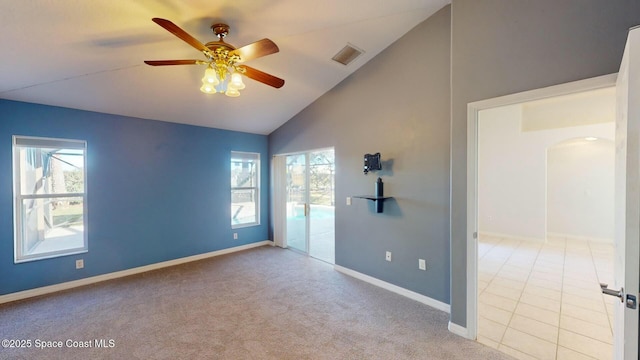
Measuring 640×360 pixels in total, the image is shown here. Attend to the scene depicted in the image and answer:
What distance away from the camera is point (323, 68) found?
359 cm

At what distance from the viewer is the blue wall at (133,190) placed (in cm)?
324

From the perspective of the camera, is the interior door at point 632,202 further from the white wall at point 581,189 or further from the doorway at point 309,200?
the white wall at point 581,189

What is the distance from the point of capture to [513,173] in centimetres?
636

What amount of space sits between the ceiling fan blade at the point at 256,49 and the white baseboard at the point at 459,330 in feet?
9.81

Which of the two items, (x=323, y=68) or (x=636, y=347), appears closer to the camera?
(x=636, y=347)

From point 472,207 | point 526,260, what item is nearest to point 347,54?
point 472,207

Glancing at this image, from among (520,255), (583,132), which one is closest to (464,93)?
(520,255)

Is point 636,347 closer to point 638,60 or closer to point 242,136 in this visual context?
point 638,60

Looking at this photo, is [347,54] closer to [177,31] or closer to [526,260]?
[177,31]

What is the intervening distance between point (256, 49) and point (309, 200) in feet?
10.9

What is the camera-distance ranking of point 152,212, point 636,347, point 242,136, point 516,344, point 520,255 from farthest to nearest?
point 242,136, point 520,255, point 152,212, point 516,344, point 636,347

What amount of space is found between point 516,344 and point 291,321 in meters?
2.11

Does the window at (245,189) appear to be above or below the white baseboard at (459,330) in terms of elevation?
above

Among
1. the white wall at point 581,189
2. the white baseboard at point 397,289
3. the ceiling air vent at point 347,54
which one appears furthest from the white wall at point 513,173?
the ceiling air vent at point 347,54
